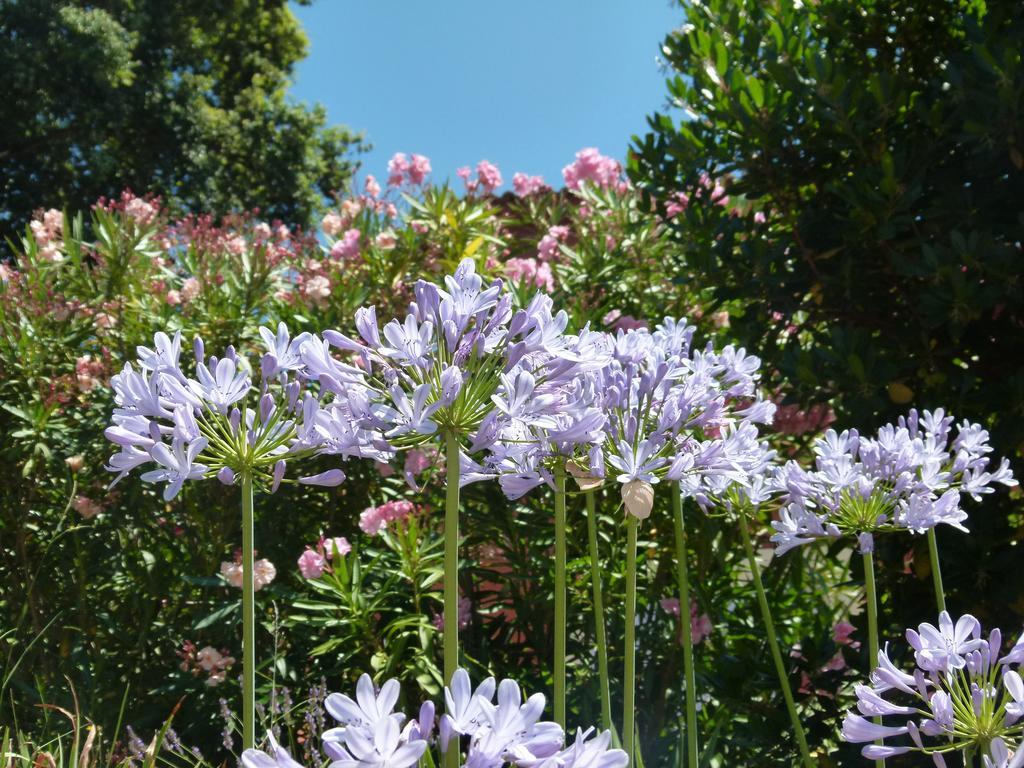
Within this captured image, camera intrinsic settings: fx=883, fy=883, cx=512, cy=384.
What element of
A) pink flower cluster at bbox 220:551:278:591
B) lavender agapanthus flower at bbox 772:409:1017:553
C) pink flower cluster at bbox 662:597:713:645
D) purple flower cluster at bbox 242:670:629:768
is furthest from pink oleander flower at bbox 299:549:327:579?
purple flower cluster at bbox 242:670:629:768

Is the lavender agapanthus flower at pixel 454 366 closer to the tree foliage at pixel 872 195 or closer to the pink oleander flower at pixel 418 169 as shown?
the tree foliage at pixel 872 195

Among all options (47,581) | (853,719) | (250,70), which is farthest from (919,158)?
(250,70)

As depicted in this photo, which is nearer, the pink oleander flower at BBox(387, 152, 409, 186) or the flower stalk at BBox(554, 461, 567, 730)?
the flower stalk at BBox(554, 461, 567, 730)

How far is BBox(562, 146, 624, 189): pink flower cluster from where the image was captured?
529 cm

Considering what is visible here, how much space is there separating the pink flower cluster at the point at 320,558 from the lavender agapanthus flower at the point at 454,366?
2263 millimetres

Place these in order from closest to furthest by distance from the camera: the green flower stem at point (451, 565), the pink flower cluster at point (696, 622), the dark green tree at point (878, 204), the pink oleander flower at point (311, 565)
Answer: the green flower stem at point (451, 565)
the dark green tree at point (878, 204)
the pink oleander flower at point (311, 565)
the pink flower cluster at point (696, 622)

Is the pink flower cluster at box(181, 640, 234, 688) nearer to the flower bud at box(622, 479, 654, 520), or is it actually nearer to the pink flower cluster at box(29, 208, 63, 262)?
the pink flower cluster at box(29, 208, 63, 262)

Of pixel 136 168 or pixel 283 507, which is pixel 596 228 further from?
pixel 136 168

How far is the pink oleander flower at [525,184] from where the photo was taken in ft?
18.4

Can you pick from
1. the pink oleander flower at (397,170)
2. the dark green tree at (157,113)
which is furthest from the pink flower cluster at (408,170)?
the dark green tree at (157,113)

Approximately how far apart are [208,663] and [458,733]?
9.54 ft

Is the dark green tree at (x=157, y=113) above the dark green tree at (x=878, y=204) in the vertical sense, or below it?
above

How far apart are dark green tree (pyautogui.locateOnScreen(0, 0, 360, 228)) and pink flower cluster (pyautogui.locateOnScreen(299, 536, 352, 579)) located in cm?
1566

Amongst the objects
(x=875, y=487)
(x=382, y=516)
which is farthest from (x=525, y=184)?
(x=875, y=487)
